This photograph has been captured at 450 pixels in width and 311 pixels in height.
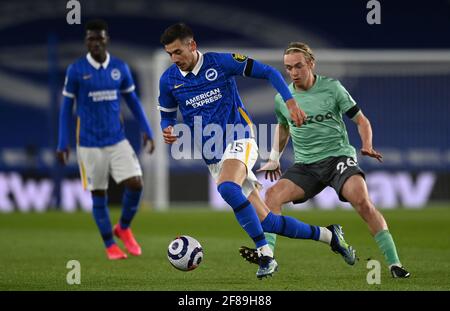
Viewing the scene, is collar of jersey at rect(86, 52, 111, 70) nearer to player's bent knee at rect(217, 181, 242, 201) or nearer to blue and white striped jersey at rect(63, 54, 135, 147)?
blue and white striped jersey at rect(63, 54, 135, 147)

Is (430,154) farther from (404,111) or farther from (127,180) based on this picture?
(127,180)

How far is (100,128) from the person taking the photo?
374 inches

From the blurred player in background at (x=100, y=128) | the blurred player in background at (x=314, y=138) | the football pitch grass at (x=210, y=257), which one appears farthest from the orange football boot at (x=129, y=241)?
the blurred player in background at (x=314, y=138)

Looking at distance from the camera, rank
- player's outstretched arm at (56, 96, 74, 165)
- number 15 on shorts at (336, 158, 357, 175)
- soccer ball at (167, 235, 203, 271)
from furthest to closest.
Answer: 1. player's outstretched arm at (56, 96, 74, 165)
2. number 15 on shorts at (336, 158, 357, 175)
3. soccer ball at (167, 235, 203, 271)

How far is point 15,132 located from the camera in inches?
789

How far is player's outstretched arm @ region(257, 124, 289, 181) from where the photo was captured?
7.73 metres

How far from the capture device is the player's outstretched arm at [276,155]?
25.4 feet

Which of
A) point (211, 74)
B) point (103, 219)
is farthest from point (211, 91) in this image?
point (103, 219)

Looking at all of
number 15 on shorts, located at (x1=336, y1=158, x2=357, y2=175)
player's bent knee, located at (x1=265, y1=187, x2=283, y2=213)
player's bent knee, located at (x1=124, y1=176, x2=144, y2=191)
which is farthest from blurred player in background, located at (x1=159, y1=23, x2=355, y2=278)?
A: player's bent knee, located at (x1=124, y1=176, x2=144, y2=191)

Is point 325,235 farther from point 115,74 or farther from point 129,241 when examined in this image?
point 115,74

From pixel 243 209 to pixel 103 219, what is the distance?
2.71 meters

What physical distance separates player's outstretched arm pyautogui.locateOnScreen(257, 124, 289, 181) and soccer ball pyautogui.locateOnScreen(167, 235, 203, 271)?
85cm

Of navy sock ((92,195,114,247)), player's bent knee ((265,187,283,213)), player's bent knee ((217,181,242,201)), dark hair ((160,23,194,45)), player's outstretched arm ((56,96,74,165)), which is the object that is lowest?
navy sock ((92,195,114,247))

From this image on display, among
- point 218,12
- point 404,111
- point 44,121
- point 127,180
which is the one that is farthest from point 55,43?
point 127,180
